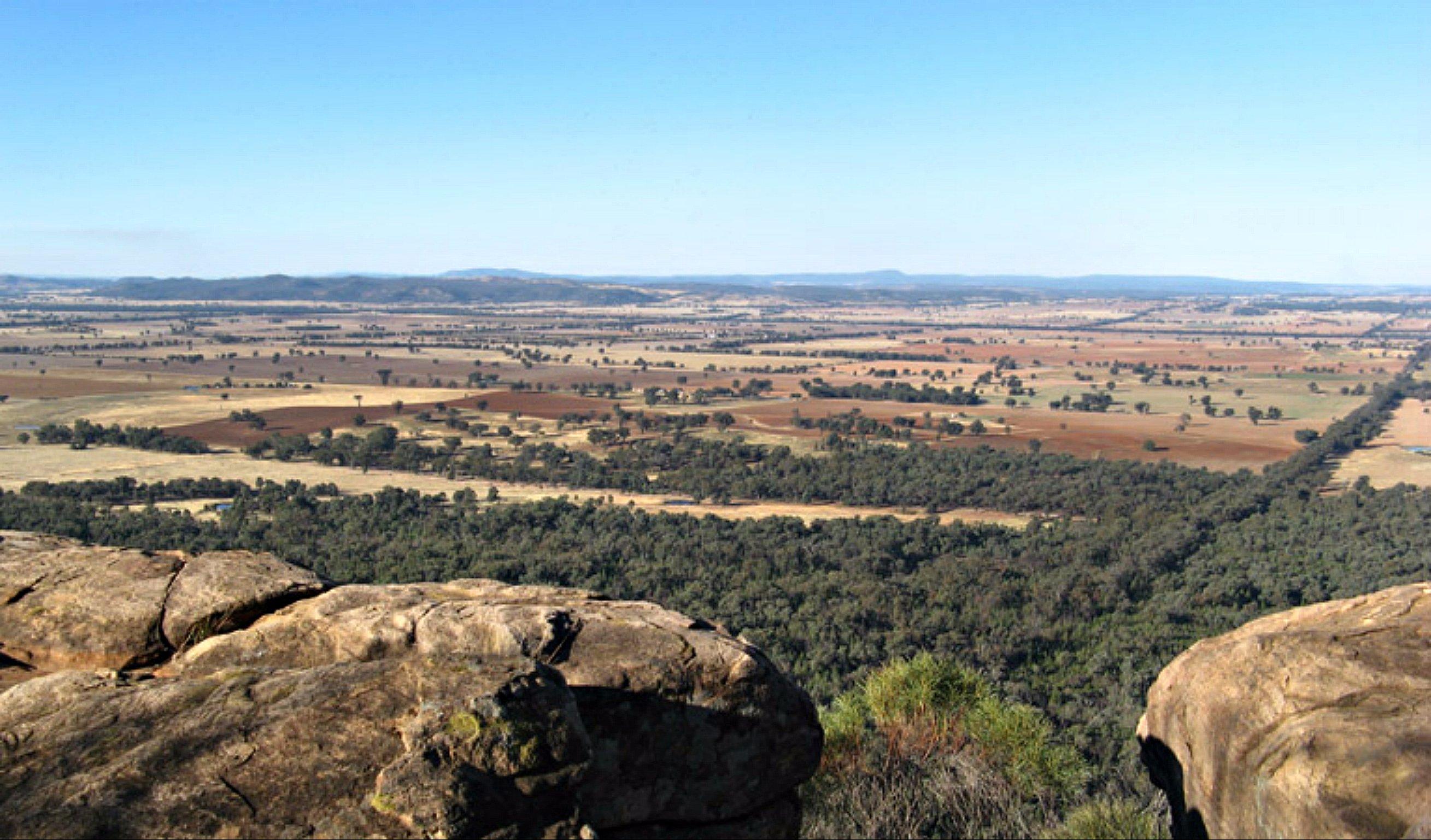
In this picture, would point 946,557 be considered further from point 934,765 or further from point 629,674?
point 629,674

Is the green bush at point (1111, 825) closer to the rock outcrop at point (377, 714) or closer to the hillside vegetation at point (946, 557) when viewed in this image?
the rock outcrop at point (377, 714)

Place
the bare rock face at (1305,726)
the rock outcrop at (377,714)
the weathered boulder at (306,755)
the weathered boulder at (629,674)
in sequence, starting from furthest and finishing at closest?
the weathered boulder at (629,674) < the bare rock face at (1305,726) < the rock outcrop at (377,714) < the weathered boulder at (306,755)

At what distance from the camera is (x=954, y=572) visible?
136 feet

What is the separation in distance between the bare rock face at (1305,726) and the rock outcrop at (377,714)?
403 centimetres

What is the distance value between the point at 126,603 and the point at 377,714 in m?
5.13

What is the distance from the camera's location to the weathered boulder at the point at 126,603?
1150cm

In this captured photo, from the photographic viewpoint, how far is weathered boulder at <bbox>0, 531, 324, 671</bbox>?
1150cm

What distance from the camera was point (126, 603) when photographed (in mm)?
11859

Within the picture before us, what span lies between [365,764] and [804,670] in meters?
23.3

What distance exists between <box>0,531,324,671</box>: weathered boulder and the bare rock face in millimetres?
9981

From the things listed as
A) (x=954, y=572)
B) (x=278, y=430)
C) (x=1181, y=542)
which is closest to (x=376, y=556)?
(x=954, y=572)

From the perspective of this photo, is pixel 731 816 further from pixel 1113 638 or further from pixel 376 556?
pixel 376 556

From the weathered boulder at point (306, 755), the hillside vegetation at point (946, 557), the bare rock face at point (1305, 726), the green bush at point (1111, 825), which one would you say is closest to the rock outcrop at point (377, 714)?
the weathered boulder at point (306, 755)

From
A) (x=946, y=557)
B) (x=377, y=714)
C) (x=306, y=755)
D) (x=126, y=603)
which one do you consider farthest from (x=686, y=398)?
(x=306, y=755)
